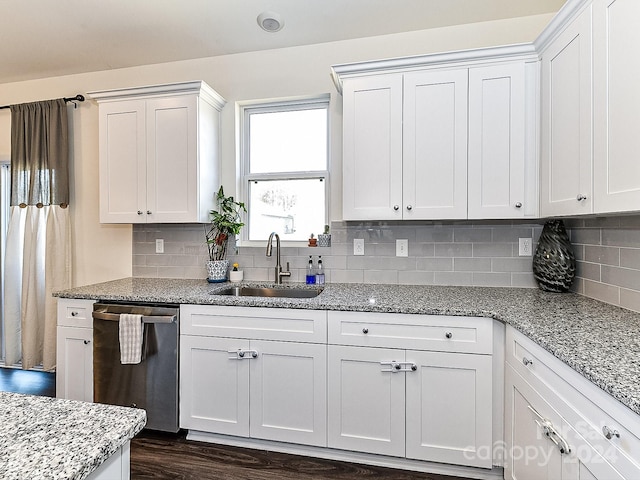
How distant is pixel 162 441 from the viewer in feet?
7.45

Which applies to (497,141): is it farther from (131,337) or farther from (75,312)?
(75,312)

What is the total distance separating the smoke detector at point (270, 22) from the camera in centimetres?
239

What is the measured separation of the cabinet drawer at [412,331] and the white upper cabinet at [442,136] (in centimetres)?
67

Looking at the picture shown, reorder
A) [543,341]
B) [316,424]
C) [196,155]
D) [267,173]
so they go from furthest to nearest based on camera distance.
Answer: [267,173] < [196,155] < [316,424] < [543,341]

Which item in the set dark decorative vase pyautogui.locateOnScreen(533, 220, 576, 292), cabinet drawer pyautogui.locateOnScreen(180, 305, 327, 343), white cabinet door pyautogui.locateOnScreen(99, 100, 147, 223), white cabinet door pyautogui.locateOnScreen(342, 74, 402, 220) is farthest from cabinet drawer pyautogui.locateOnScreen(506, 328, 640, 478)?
white cabinet door pyautogui.locateOnScreen(99, 100, 147, 223)

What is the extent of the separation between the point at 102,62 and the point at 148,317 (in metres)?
2.23

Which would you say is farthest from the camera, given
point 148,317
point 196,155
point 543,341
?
point 196,155

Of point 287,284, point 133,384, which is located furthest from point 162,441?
point 287,284

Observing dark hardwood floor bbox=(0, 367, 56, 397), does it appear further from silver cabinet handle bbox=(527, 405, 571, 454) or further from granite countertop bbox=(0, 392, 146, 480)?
silver cabinet handle bbox=(527, 405, 571, 454)

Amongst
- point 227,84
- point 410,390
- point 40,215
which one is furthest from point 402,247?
point 40,215

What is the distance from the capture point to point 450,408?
74.4 inches

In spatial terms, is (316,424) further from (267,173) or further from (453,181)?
(267,173)

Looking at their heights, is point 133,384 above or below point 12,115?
below

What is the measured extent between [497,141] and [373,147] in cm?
71
